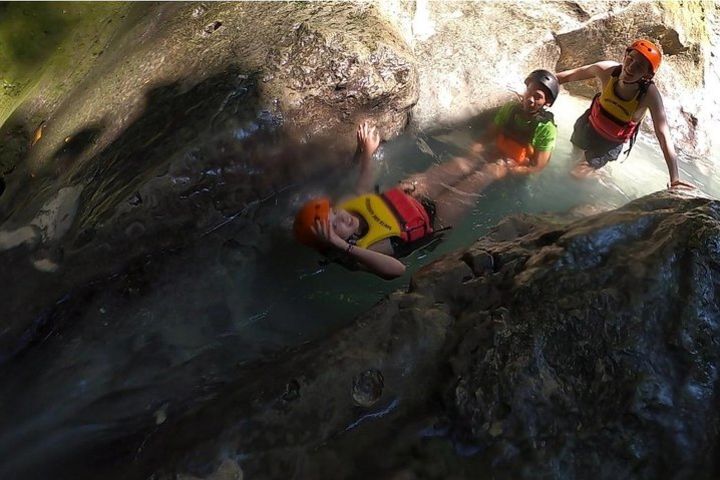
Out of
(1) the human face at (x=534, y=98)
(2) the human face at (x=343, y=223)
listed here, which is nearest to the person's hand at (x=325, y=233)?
(2) the human face at (x=343, y=223)

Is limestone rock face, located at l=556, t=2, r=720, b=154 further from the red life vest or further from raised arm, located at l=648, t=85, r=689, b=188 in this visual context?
the red life vest

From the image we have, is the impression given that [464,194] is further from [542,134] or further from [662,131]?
[662,131]

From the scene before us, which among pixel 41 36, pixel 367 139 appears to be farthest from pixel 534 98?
pixel 41 36

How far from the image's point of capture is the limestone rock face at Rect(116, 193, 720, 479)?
2076mm

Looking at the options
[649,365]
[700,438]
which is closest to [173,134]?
[649,365]

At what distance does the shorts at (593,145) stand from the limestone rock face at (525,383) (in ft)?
7.39

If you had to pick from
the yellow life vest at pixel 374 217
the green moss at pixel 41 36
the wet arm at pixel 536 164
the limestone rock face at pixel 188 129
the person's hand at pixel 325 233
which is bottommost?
the wet arm at pixel 536 164

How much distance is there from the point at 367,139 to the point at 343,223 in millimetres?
690

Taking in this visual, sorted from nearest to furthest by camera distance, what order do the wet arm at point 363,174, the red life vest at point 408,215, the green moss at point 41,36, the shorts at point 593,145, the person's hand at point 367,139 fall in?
the red life vest at point 408,215
the person's hand at point 367,139
the wet arm at point 363,174
the shorts at point 593,145
the green moss at point 41,36

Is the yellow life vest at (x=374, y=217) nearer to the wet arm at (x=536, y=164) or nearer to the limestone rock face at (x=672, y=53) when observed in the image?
the wet arm at (x=536, y=164)

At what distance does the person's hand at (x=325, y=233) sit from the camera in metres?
3.31

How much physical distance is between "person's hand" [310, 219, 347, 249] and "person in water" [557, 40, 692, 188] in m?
2.32

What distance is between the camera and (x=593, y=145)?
15.7ft

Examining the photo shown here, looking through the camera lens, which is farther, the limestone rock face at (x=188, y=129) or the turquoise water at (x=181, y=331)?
the limestone rock face at (x=188, y=129)
